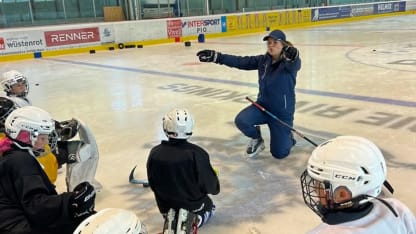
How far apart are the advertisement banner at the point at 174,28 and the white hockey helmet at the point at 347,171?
13.9 meters

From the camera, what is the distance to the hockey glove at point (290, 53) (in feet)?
11.1

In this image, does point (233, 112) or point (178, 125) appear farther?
point (233, 112)

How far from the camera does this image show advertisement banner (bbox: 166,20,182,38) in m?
14.7

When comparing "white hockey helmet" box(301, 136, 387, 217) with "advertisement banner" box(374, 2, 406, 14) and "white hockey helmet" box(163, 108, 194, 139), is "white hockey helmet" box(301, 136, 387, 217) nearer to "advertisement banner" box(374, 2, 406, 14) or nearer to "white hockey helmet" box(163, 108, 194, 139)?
"white hockey helmet" box(163, 108, 194, 139)

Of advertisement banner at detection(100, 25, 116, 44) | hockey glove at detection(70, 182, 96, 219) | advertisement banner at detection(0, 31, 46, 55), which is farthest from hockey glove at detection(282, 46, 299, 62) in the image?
advertisement banner at detection(100, 25, 116, 44)

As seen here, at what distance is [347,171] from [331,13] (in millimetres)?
20972

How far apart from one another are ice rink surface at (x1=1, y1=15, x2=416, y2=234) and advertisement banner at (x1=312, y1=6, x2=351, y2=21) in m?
9.49

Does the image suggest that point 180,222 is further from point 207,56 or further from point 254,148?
point 207,56

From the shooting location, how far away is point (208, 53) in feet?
12.6

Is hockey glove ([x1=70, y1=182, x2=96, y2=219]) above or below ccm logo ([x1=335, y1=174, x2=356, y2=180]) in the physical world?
below

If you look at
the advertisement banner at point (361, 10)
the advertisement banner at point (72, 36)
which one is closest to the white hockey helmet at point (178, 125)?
the advertisement banner at point (72, 36)

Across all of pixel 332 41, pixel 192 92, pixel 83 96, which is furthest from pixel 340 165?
pixel 332 41

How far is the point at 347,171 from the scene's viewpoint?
45.5 inches

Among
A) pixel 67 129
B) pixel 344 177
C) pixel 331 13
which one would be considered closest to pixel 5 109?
pixel 67 129
